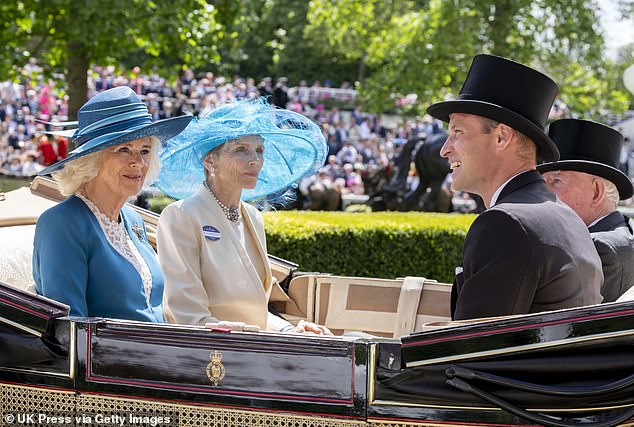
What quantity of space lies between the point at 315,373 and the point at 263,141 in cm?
156

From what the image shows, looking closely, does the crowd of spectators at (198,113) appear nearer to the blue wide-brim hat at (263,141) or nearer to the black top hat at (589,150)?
the blue wide-brim hat at (263,141)

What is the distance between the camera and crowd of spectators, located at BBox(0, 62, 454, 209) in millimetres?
16000

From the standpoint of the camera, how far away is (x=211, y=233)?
135 inches

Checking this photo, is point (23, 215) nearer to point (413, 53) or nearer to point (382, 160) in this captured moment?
point (413, 53)

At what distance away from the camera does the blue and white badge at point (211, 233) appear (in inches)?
134

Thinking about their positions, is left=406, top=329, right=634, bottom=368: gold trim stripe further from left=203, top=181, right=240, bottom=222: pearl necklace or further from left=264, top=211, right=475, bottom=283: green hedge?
left=264, top=211, right=475, bottom=283: green hedge

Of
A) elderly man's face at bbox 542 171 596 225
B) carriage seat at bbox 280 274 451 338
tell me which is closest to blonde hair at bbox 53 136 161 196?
carriage seat at bbox 280 274 451 338

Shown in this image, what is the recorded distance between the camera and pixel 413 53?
45.9 ft

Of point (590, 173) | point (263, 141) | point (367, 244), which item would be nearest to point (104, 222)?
point (263, 141)

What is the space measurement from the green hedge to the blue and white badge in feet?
10.5

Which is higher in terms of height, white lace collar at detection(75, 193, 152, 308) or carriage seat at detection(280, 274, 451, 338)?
white lace collar at detection(75, 193, 152, 308)

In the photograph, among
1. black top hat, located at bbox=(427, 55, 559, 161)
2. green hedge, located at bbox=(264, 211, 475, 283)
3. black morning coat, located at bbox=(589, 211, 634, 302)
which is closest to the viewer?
Result: black top hat, located at bbox=(427, 55, 559, 161)

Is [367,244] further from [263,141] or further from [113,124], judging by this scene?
[113,124]

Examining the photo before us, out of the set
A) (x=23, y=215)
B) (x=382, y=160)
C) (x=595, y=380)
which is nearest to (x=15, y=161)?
(x=382, y=160)
